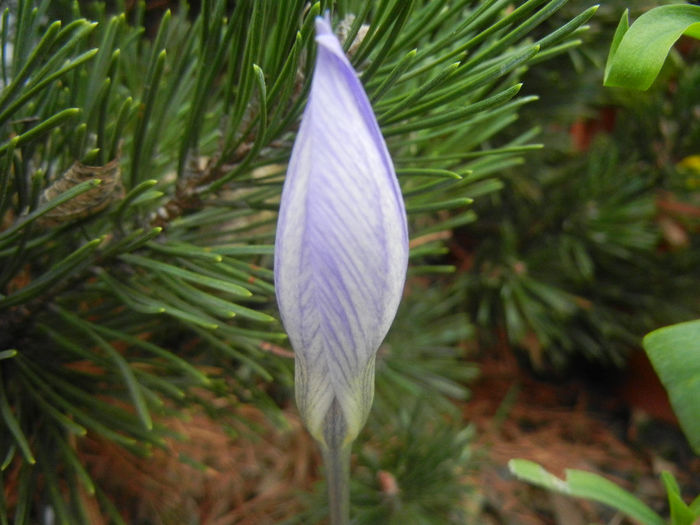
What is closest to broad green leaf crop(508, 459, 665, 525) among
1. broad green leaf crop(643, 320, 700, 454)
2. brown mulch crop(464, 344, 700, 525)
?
broad green leaf crop(643, 320, 700, 454)

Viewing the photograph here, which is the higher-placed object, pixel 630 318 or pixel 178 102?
pixel 178 102

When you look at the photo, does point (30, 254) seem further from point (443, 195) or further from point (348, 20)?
point (443, 195)

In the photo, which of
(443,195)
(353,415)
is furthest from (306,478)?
(353,415)

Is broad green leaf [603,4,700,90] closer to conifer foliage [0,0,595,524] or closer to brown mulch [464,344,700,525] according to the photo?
conifer foliage [0,0,595,524]

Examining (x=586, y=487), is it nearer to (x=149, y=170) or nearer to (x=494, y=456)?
(x=149, y=170)

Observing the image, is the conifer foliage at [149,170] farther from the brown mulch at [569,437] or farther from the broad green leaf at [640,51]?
the brown mulch at [569,437]

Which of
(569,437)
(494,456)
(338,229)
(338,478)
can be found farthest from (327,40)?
(569,437)

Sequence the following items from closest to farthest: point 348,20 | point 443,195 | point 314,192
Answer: point 314,192 → point 348,20 → point 443,195
